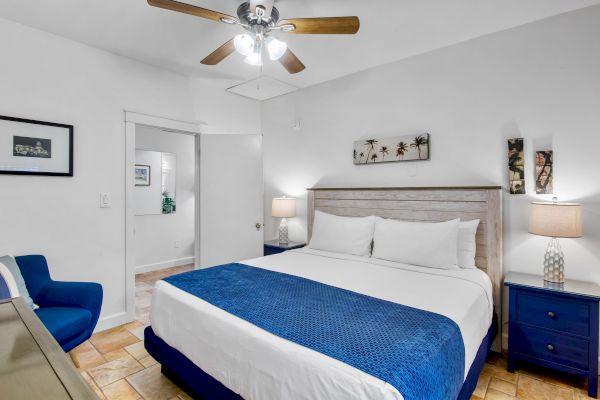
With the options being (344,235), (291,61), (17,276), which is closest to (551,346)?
(344,235)

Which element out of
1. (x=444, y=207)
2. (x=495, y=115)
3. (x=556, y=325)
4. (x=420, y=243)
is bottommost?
(x=556, y=325)

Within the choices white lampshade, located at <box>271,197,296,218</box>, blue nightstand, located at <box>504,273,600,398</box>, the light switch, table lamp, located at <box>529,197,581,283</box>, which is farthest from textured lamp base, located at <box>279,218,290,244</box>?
table lamp, located at <box>529,197,581,283</box>

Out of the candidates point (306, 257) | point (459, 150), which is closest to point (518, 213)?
point (459, 150)

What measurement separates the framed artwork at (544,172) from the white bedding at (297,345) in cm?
81

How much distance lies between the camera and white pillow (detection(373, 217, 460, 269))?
2494 millimetres

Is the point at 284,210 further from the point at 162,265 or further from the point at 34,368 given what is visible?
the point at 34,368

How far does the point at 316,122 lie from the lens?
3.87m

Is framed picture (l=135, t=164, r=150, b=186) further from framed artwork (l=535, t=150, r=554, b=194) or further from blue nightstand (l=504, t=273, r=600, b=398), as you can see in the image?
framed artwork (l=535, t=150, r=554, b=194)

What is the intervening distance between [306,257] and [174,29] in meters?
2.25

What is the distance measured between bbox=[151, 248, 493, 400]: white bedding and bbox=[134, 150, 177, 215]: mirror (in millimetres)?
2931

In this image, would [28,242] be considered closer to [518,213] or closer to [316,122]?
[316,122]

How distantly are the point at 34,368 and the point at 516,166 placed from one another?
308 cm

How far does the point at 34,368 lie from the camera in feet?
2.77

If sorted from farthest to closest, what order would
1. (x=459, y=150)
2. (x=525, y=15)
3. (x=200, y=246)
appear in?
(x=200, y=246) < (x=459, y=150) < (x=525, y=15)
